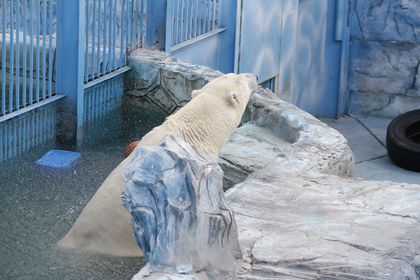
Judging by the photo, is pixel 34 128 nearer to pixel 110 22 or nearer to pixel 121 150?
pixel 121 150

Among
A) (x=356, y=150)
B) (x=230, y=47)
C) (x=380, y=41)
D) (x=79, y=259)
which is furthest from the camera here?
(x=380, y=41)

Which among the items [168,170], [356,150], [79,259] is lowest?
[356,150]

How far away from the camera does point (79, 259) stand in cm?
405

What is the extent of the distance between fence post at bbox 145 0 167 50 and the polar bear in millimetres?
2141

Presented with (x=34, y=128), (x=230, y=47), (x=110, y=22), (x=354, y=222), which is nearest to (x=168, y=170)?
(x=354, y=222)

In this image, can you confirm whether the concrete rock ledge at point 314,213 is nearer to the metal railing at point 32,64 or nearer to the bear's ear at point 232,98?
the bear's ear at point 232,98

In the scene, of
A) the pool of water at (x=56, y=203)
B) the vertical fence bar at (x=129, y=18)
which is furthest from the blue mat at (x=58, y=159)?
the vertical fence bar at (x=129, y=18)

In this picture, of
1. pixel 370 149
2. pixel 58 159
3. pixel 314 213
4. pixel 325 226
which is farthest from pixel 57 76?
pixel 370 149

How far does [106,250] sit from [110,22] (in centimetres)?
290

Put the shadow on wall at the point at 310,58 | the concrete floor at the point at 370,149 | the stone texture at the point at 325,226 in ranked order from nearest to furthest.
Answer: the stone texture at the point at 325,226
the concrete floor at the point at 370,149
the shadow on wall at the point at 310,58

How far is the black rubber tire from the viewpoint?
8867 mm

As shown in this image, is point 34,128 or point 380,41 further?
point 380,41

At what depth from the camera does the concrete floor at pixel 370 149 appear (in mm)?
8812

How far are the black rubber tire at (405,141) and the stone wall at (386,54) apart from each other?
61.8 inches
